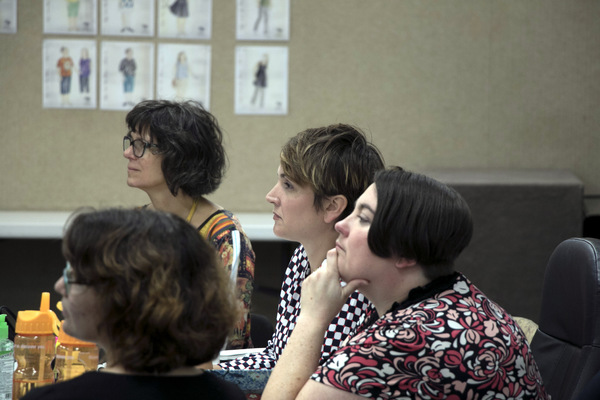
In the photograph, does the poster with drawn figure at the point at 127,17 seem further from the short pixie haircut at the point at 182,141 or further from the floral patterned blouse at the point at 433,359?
the floral patterned blouse at the point at 433,359

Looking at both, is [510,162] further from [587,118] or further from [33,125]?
[33,125]

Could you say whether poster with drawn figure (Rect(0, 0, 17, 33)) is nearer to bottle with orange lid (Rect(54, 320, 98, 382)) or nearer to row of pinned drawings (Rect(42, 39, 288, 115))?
row of pinned drawings (Rect(42, 39, 288, 115))

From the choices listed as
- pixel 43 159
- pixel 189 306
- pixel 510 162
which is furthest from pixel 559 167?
pixel 189 306

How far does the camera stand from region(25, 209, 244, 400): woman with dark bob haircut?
1002 mm

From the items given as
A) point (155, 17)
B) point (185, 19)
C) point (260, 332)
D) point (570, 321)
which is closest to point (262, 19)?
point (185, 19)

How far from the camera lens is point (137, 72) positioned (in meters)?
4.12

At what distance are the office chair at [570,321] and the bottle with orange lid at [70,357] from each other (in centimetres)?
108

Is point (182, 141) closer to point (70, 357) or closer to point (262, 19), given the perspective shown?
point (70, 357)

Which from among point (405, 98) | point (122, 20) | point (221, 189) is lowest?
point (221, 189)

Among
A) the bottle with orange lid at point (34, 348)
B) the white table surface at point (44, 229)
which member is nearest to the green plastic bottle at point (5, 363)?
the bottle with orange lid at point (34, 348)

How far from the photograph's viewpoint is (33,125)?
4129 millimetres

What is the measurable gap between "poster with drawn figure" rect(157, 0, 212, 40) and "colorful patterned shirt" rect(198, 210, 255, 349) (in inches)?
81.2

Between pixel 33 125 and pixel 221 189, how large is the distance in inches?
45.0

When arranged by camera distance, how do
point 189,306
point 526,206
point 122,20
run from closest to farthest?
point 189,306 → point 526,206 → point 122,20
